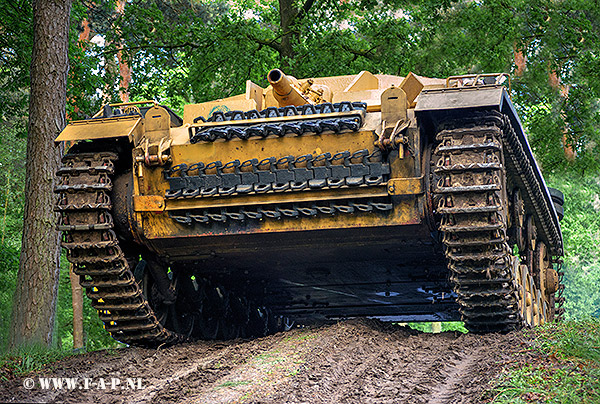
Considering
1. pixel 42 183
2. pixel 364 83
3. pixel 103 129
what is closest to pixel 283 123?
pixel 103 129

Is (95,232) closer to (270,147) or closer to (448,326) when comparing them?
(270,147)

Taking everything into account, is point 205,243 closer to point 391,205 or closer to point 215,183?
point 215,183

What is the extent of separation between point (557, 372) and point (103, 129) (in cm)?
458

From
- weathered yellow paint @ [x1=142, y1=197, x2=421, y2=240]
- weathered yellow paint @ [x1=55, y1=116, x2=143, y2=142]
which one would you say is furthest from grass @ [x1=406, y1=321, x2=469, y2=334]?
weathered yellow paint @ [x1=55, y1=116, x2=143, y2=142]

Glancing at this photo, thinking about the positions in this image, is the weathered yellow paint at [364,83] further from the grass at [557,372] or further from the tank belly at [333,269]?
the grass at [557,372]

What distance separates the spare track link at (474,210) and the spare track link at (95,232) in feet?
9.80

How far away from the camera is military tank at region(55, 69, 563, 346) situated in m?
7.05

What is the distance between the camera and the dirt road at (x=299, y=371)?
5.37 meters

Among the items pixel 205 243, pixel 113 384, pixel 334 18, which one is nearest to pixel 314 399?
pixel 113 384

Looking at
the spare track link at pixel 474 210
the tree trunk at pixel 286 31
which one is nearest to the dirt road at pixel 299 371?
the spare track link at pixel 474 210

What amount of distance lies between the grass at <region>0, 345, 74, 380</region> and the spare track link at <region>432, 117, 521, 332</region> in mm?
3583

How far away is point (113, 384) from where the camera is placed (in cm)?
601

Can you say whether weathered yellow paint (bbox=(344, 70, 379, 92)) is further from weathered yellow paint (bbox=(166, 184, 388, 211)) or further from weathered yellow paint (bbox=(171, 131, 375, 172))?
weathered yellow paint (bbox=(166, 184, 388, 211))

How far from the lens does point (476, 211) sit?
6.81 meters
